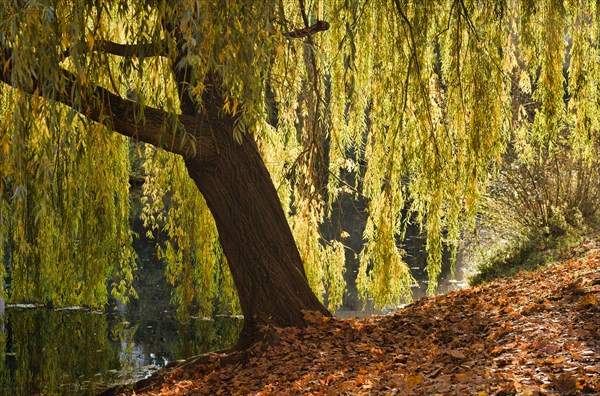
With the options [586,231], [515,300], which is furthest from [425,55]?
[586,231]

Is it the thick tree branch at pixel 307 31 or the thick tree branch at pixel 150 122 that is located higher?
the thick tree branch at pixel 307 31

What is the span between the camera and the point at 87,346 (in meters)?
7.84

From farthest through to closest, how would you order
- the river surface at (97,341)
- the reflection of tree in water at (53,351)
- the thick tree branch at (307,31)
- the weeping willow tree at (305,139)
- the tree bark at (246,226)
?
the river surface at (97,341)
the reflection of tree in water at (53,351)
the thick tree branch at (307,31)
the tree bark at (246,226)
the weeping willow tree at (305,139)

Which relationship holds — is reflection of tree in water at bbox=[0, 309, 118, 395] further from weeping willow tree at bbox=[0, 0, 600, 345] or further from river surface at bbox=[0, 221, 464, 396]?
weeping willow tree at bbox=[0, 0, 600, 345]

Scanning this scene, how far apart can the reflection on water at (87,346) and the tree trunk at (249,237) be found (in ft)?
6.29

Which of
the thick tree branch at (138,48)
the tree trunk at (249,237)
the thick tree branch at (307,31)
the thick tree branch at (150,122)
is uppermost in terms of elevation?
the thick tree branch at (307,31)

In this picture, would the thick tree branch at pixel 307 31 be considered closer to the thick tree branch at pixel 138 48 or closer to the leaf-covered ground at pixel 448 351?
the thick tree branch at pixel 138 48

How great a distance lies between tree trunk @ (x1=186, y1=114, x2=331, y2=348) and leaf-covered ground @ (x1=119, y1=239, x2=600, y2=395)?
0.61ft

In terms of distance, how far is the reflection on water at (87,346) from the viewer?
6.65 m

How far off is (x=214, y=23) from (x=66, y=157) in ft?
6.25

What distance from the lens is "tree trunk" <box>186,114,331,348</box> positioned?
16.8 feet

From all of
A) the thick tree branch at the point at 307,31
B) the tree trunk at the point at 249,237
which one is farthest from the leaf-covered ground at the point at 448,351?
the thick tree branch at the point at 307,31

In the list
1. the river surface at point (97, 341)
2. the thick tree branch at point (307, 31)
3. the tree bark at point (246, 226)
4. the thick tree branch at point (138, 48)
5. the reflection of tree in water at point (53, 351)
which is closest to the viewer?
the thick tree branch at point (138, 48)

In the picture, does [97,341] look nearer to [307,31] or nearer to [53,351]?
[53,351]
